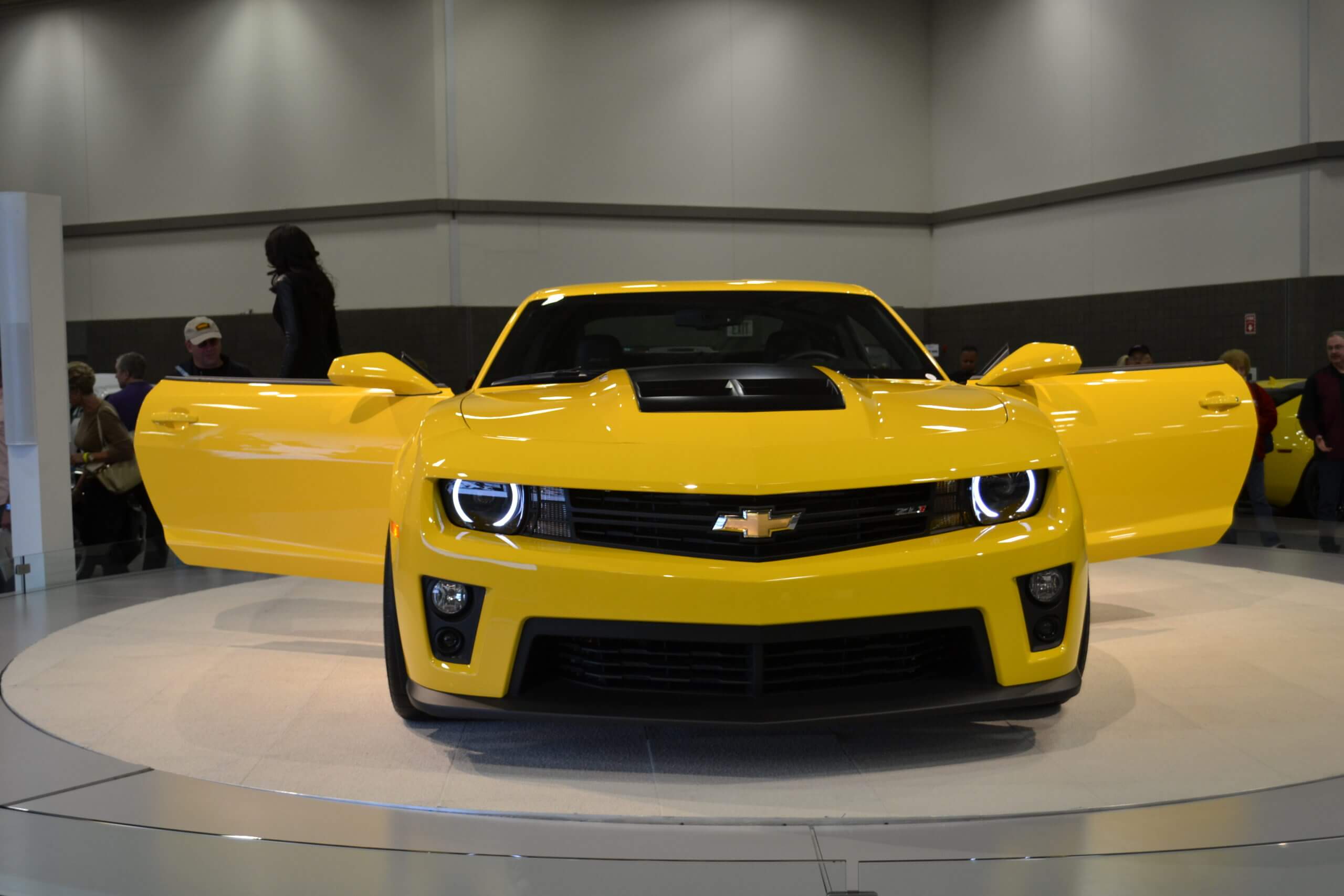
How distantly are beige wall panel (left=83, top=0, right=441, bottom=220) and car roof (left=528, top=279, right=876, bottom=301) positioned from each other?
908 cm

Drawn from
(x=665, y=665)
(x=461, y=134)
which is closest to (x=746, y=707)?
(x=665, y=665)

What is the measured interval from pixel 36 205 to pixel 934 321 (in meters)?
10.7

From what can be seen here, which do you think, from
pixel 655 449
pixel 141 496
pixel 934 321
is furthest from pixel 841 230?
pixel 655 449

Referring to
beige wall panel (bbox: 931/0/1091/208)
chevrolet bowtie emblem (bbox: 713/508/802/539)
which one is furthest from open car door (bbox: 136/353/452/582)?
beige wall panel (bbox: 931/0/1091/208)

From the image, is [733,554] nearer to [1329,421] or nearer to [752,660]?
[752,660]

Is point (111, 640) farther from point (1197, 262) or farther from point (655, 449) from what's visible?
point (1197, 262)

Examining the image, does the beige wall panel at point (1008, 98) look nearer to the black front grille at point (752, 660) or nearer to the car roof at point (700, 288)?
the car roof at point (700, 288)

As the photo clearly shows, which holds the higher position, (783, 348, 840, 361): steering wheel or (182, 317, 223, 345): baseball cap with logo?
(182, 317, 223, 345): baseball cap with logo

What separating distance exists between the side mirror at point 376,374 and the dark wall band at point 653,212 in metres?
9.41

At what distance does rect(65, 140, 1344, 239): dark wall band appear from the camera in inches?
478

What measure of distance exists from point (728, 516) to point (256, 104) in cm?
1207

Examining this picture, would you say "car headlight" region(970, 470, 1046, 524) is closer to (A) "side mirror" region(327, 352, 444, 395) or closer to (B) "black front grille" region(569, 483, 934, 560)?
(B) "black front grille" region(569, 483, 934, 560)

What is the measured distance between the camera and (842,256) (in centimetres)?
1384

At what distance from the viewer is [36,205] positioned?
5.59 metres
